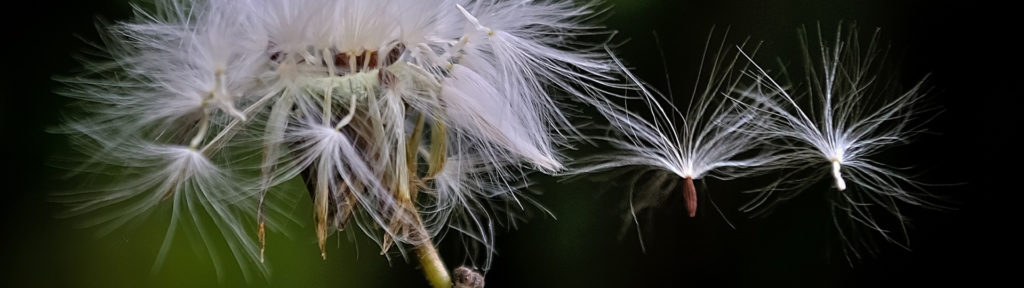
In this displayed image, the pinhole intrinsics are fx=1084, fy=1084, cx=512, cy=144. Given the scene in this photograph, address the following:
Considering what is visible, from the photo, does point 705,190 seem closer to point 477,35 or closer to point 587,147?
point 587,147

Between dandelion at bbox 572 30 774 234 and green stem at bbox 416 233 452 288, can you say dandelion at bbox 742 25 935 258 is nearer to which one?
dandelion at bbox 572 30 774 234

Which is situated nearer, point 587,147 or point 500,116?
point 500,116

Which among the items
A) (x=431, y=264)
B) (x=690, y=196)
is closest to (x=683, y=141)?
(x=690, y=196)

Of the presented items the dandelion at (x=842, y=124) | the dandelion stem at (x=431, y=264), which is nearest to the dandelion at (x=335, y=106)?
the dandelion stem at (x=431, y=264)

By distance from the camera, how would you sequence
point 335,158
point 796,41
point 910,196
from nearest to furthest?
point 335,158 < point 910,196 < point 796,41

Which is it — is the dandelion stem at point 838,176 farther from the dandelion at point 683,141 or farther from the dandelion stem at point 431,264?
the dandelion stem at point 431,264

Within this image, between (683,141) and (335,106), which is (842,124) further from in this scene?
(335,106)

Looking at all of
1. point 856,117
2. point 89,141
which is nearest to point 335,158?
point 89,141

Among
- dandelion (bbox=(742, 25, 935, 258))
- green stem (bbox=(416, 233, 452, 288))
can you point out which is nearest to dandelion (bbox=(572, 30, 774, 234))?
dandelion (bbox=(742, 25, 935, 258))
